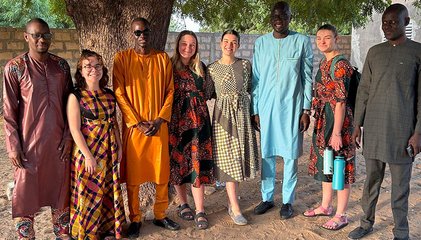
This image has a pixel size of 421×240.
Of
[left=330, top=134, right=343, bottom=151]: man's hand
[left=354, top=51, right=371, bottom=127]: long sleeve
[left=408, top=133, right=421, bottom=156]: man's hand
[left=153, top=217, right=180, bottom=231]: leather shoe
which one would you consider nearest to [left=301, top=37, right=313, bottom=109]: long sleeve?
[left=330, top=134, right=343, bottom=151]: man's hand

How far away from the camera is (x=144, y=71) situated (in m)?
3.42

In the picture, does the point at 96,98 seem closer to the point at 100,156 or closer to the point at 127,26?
the point at 100,156

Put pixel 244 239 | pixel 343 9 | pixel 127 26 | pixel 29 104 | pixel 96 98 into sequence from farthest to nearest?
pixel 343 9 < pixel 127 26 < pixel 244 239 < pixel 96 98 < pixel 29 104

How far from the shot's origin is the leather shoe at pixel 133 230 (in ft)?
11.7

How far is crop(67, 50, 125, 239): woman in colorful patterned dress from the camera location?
3182 millimetres

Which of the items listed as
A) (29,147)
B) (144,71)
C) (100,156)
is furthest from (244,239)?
(29,147)

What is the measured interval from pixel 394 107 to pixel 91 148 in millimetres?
2349

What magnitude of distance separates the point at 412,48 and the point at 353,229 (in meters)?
1.65

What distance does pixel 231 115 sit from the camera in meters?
3.75

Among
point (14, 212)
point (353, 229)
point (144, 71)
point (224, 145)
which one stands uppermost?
point (144, 71)

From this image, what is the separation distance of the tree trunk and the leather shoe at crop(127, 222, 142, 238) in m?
0.57

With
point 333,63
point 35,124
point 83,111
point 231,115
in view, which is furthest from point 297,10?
point 35,124

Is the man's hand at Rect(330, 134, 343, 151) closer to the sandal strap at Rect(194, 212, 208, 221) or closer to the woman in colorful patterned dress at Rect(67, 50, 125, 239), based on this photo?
the sandal strap at Rect(194, 212, 208, 221)

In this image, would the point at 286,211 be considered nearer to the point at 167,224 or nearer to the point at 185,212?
the point at 185,212
